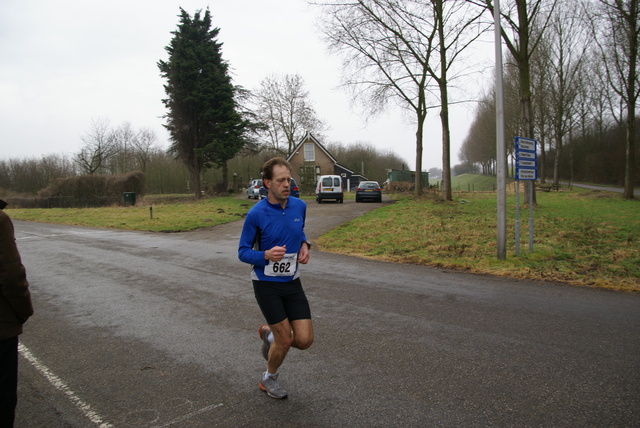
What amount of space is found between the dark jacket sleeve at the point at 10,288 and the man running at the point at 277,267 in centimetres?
143

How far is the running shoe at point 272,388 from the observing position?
3162mm

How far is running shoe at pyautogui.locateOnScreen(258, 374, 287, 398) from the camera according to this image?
316cm

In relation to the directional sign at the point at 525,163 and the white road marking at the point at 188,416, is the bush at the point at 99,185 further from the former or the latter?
the white road marking at the point at 188,416

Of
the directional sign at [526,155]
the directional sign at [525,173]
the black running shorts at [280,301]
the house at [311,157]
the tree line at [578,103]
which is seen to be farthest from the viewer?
the house at [311,157]

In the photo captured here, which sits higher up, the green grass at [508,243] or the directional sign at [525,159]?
the directional sign at [525,159]

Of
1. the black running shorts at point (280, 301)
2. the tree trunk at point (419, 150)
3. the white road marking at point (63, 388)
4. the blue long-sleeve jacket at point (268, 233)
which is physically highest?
the tree trunk at point (419, 150)

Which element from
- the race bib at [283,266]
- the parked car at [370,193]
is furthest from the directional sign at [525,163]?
the parked car at [370,193]

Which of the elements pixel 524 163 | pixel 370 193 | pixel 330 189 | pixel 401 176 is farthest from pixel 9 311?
pixel 401 176

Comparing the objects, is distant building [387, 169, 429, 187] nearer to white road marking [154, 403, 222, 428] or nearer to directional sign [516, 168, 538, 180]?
directional sign [516, 168, 538, 180]

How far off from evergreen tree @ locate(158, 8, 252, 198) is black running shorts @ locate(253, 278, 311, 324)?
31755mm

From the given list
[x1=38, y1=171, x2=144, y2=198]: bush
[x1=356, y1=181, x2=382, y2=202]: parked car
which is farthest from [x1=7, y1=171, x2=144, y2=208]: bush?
[x1=356, y1=181, x2=382, y2=202]: parked car

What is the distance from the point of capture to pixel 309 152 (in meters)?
50.1

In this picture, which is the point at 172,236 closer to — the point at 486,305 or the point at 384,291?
the point at 384,291

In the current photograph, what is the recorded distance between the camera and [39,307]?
19.9 feet
